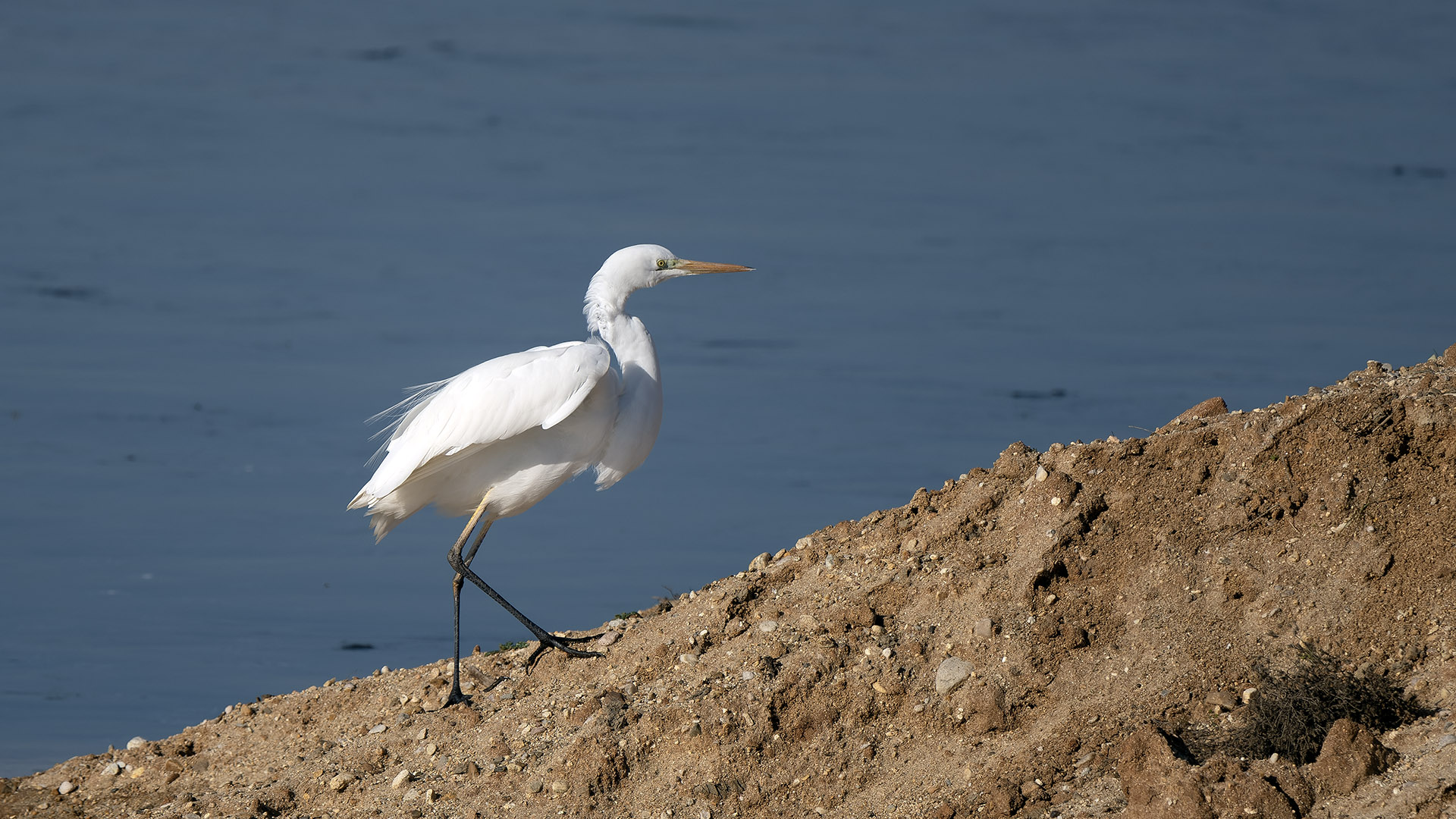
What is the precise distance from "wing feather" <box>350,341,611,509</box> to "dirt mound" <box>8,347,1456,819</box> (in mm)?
1572

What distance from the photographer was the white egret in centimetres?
782

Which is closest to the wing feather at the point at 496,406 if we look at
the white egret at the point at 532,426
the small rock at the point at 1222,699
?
A: the white egret at the point at 532,426

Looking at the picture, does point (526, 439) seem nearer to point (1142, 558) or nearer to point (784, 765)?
point (784, 765)

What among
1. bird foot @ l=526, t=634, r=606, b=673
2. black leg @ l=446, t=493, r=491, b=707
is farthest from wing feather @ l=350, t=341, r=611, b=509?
bird foot @ l=526, t=634, r=606, b=673

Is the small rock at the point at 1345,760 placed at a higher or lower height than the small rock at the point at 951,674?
higher

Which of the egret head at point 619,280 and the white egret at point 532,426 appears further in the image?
the egret head at point 619,280

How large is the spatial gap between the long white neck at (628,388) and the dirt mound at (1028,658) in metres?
1.54

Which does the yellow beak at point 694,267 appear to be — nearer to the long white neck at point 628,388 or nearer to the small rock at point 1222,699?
the long white neck at point 628,388

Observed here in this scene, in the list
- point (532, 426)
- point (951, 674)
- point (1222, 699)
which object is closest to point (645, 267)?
point (532, 426)

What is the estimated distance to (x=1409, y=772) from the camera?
493 cm

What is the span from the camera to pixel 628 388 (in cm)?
850

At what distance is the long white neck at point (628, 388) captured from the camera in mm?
8484

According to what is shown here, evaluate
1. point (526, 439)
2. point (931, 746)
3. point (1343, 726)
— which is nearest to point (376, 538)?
point (526, 439)

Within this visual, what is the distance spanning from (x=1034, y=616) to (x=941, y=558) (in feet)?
2.38
